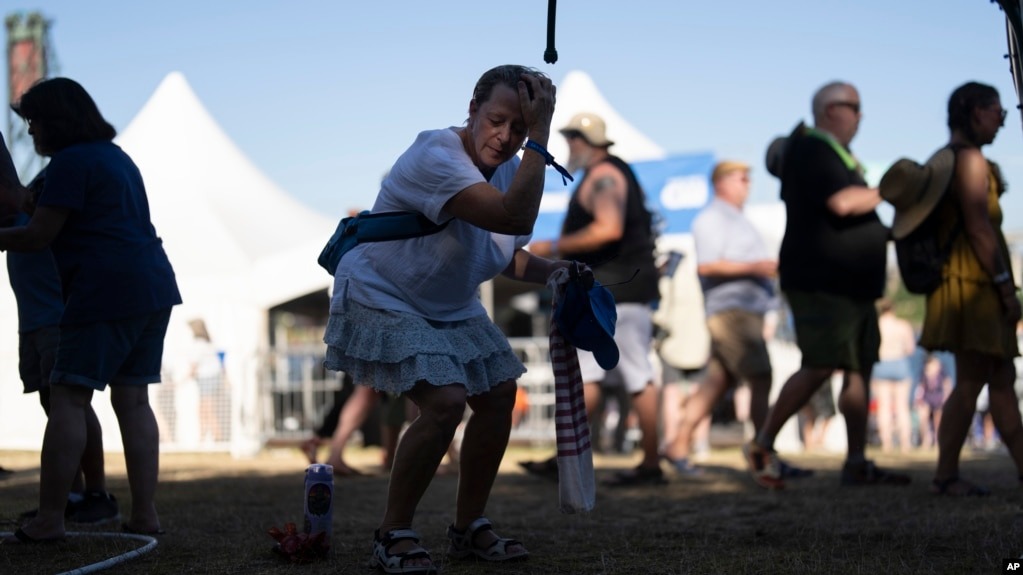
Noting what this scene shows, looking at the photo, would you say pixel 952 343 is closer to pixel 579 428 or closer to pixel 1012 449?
pixel 1012 449

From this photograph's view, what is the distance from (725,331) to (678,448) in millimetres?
919

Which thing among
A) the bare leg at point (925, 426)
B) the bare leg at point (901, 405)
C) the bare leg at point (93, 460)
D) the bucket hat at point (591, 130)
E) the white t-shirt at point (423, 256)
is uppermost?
the bucket hat at point (591, 130)

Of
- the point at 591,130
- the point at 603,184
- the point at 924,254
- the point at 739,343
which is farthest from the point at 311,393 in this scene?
the point at 924,254

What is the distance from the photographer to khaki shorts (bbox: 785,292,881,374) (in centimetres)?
631

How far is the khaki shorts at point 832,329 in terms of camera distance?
6309 mm

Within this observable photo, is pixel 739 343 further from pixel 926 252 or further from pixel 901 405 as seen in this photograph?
pixel 901 405

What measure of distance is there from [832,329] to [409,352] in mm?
3453

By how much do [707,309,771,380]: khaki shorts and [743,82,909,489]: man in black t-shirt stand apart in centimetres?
89

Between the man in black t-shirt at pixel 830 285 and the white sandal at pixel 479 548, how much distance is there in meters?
2.85

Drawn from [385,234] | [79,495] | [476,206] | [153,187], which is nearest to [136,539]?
[79,495]

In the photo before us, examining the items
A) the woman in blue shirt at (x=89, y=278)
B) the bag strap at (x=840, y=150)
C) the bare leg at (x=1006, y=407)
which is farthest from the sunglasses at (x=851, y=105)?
the woman in blue shirt at (x=89, y=278)

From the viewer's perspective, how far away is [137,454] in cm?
455

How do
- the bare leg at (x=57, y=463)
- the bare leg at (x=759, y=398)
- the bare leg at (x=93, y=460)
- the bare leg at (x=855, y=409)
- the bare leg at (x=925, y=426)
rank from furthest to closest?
the bare leg at (x=925, y=426)
the bare leg at (x=759, y=398)
the bare leg at (x=855, y=409)
the bare leg at (x=93, y=460)
the bare leg at (x=57, y=463)

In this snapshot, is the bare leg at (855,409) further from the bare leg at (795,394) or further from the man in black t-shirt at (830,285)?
the bare leg at (795,394)
